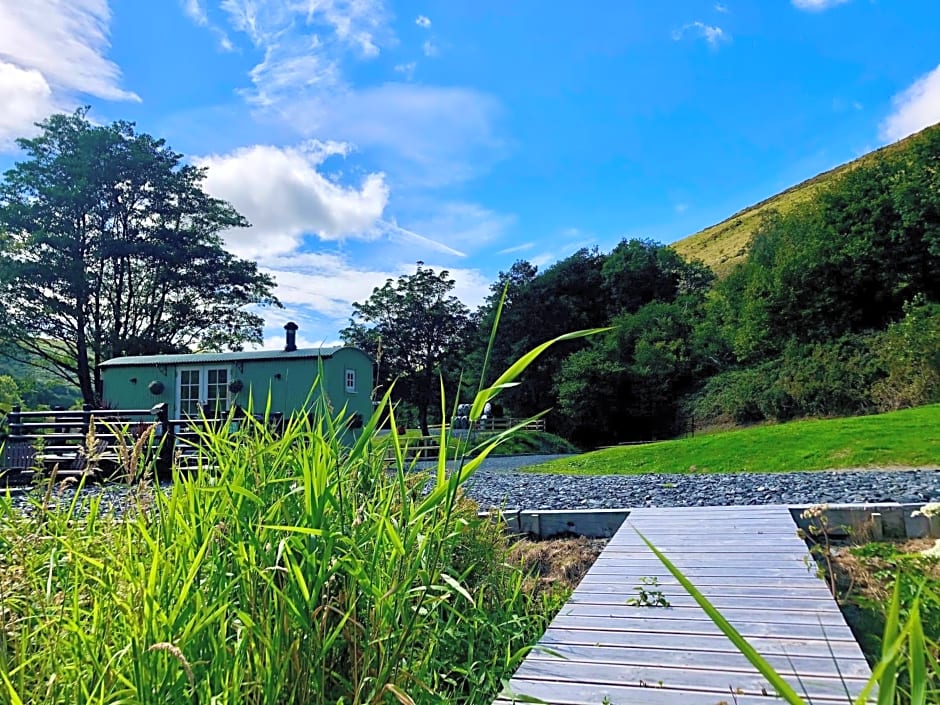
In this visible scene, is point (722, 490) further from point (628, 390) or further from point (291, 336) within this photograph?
point (628, 390)

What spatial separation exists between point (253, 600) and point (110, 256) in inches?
908

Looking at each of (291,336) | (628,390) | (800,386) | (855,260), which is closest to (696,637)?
(291,336)

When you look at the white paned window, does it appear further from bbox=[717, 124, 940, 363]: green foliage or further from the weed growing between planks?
bbox=[717, 124, 940, 363]: green foliage

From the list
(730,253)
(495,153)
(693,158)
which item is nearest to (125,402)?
(495,153)

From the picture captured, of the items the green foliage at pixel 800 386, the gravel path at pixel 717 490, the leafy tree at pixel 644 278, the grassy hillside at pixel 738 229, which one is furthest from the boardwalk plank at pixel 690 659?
the grassy hillside at pixel 738 229

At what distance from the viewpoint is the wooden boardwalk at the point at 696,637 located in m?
1.52

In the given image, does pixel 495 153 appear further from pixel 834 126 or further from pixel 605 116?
pixel 834 126

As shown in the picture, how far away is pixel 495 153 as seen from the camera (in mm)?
8641

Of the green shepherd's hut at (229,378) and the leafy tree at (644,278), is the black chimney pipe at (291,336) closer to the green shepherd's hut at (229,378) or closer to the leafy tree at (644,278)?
the green shepherd's hut at (229,378)

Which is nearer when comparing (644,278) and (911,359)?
(911,359)

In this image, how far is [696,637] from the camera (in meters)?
1.86

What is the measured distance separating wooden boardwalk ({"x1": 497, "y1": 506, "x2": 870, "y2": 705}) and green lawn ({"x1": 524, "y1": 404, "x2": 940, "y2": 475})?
5.72 m

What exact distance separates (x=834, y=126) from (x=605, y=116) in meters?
13.7

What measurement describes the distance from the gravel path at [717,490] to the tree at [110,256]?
1705cm
